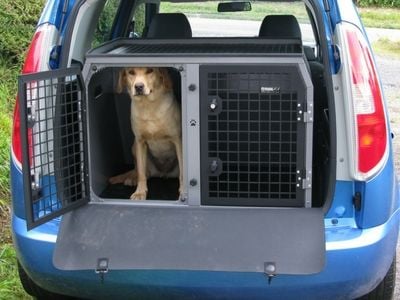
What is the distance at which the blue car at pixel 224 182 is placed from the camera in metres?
2.58

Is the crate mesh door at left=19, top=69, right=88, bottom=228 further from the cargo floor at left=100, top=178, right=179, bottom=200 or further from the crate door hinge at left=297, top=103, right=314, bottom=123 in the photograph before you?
the crate door hinge at left=297, top=103, right=314, bottom=123

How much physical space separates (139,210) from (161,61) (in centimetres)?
69

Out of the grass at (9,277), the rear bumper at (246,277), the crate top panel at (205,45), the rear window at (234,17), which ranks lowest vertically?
the grass at (9,277)

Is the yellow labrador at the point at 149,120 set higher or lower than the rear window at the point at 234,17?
lower

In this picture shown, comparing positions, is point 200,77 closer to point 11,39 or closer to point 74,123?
point 74,123

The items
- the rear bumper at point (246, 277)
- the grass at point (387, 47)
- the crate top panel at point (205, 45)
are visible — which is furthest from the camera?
the grass at point (387, 47)

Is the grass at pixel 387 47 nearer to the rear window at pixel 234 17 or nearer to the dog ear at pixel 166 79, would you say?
the rear window at pixel 234 17

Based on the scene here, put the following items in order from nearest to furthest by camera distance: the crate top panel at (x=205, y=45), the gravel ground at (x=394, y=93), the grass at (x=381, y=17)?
1. the crate top panel at (x=205, y=45)
2. the gravel ground at (x=394, y=93)
3. the grass at (x=381, y=17)

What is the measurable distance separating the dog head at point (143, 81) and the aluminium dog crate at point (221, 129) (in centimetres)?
39

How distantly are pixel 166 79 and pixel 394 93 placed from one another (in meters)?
7.38

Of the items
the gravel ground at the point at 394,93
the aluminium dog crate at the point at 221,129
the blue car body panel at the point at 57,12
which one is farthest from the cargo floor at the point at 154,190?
the gravel ground at the point at 394,93

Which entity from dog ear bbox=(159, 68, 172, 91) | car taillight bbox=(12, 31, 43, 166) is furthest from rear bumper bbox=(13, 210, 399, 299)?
dog ear bbox=(159, 68, 172, 91)

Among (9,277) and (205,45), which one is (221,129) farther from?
(9,277)

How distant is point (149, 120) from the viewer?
12.0 ft
